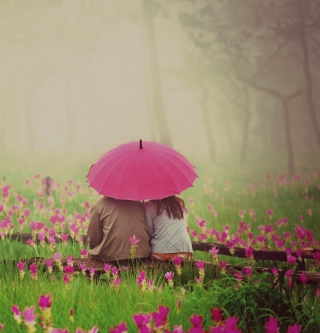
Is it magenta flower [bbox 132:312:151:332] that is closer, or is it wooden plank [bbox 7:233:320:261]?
magenta flower [bbox 132:312:151:332]

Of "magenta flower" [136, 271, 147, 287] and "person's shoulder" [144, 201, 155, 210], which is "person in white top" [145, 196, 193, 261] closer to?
"person's shoulder" [144, 201, 155, 210]

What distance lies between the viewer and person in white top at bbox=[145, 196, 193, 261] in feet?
13.8

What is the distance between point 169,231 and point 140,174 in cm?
53

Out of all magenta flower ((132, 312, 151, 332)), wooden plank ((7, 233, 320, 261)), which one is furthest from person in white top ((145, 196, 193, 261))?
magenta flower ((132, 312, 151, 332))

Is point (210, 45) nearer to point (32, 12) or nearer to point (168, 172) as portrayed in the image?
point (32, 12)

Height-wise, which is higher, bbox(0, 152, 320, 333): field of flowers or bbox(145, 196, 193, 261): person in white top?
bbox(145, 196, 193, 261): person in white top

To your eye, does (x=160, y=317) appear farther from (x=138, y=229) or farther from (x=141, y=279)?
(x=138, y=229)

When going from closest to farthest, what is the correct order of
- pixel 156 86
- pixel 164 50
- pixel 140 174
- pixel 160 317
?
pixel 160 317 < pixel 140 174 < pixel 156 86 < pixel 164 50

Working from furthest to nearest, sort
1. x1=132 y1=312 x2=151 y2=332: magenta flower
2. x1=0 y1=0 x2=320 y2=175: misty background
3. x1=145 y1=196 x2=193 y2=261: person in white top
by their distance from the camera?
x1=0 y1=0 x2=320 y2=175: misty background < x1=145 y1=196 x2=193 y2=261: person in white top < x1=132 y1=312 x2=151 y2=332: magenta flower

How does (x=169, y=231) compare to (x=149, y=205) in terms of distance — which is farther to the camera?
(x=149, y=205)

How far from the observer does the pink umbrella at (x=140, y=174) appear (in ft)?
13.4

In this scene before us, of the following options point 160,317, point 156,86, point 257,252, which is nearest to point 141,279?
point 160,317

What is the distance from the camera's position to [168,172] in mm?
4156

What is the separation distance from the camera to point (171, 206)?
4.25m
